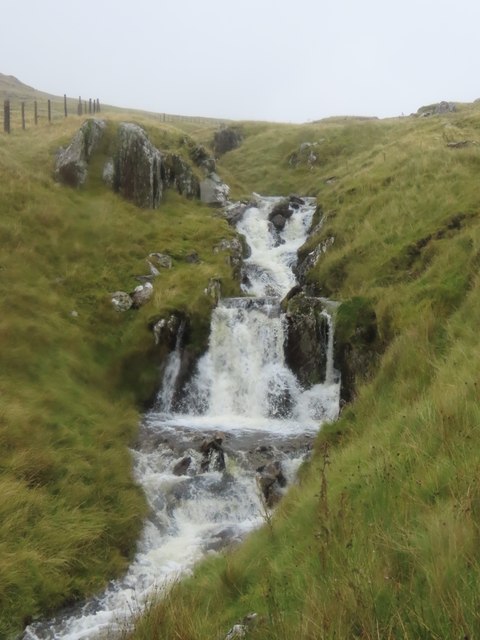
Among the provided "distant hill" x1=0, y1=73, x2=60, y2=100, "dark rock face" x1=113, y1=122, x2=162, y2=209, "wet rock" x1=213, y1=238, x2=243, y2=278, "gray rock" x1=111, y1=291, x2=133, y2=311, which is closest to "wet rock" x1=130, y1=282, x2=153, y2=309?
"gray rock" x1=111, y1=291, x2=133, y2=311

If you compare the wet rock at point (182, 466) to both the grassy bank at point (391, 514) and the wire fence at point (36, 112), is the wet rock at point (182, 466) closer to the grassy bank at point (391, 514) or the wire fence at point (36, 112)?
the grassy bank at point (391, 514)

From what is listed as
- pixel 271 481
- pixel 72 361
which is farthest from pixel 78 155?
pixel 271 481

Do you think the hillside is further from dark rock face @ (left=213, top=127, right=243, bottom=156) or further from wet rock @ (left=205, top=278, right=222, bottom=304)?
dark rock face @ (left=213, top=127, right=243, bottom=156)

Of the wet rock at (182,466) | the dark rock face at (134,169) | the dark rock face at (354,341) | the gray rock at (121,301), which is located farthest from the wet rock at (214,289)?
the dark rock face at (134,169)

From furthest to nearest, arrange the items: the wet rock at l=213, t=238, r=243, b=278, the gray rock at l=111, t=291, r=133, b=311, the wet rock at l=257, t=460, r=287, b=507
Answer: the wet rock at l=213, t=238, r=243, b=278
the gray rock at l=111, t=291, r=133, b=311
the wet rock at l=257, t=460, r=287, b=507

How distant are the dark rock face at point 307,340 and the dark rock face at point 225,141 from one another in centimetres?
3910

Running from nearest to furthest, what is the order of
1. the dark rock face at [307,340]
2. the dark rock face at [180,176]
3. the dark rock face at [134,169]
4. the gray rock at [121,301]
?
the dark rock face at [307,340], the gray rock at [121,301], the dark rock face at [134,169], the dark rock face at [180,176]

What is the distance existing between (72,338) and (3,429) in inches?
236

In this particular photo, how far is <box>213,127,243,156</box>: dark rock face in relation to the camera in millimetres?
53094

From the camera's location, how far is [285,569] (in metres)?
5.10

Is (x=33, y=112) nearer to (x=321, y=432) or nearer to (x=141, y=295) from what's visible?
(x=141, y=295)

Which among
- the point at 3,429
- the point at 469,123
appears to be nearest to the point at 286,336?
the point at 3,429

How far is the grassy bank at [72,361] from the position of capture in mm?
8383

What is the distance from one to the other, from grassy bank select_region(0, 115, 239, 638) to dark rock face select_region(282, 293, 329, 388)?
3362 millimetres
